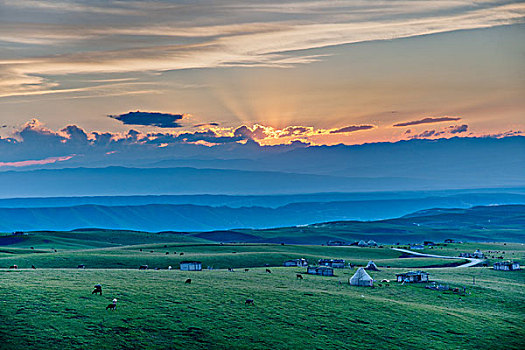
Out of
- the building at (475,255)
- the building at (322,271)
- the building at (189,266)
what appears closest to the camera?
the building at (322,271)

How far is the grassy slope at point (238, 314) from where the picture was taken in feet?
206

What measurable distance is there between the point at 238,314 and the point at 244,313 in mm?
1065

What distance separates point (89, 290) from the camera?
7962 cm

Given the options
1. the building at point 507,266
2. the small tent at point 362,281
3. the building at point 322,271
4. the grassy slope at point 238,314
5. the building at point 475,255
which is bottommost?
the grassy slope at point 238,314

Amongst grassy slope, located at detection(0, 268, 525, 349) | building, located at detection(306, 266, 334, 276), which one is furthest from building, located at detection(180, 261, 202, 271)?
building, located at detection(306, 266, 334, 276)

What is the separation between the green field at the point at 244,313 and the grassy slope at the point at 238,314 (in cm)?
15

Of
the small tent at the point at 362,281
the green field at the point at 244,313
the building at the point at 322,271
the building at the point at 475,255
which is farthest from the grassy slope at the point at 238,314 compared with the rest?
the building at the point at 475,255

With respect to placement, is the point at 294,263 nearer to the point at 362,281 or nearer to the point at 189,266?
the point at 189,266

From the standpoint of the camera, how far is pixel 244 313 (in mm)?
75312

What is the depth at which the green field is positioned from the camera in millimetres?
62906

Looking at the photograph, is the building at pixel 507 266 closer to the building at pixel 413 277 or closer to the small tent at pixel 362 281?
the building at pixel 413 277

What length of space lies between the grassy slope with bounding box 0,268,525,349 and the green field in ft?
0.49

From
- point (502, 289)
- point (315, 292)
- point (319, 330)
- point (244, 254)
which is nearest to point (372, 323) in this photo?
point (319, 330)

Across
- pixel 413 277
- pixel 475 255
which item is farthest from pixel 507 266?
pixel 475 255
